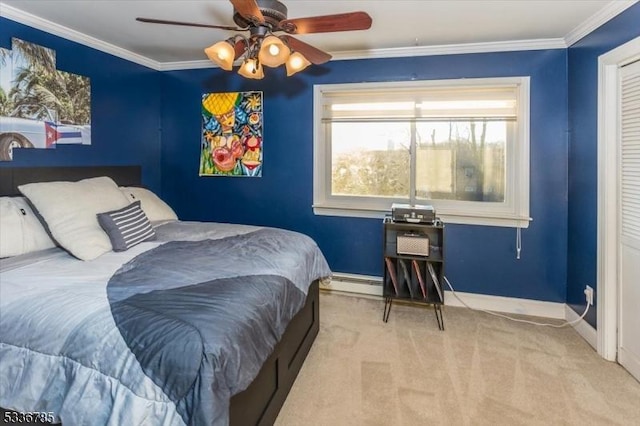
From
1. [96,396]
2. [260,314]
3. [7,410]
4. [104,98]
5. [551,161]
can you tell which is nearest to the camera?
[96,396]

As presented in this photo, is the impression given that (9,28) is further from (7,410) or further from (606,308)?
(606,308)

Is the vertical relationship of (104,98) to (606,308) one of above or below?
above

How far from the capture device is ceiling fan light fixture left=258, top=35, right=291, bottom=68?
1825 millimetres

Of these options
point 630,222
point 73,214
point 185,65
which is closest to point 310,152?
point 185,65

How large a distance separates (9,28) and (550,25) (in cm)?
393

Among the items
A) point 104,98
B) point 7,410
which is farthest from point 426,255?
point 104,98

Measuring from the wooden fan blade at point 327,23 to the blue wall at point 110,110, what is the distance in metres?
2.10

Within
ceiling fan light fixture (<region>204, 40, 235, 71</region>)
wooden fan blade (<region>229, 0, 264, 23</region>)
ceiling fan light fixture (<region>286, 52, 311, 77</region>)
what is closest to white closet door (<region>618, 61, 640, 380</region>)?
ceiling fan light fixture (<region>286, 52, 311, 77</region>)

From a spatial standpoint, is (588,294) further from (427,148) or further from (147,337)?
(147,337)

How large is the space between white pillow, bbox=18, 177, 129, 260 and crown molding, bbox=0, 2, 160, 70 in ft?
4.36

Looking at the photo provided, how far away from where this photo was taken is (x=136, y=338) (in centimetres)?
119

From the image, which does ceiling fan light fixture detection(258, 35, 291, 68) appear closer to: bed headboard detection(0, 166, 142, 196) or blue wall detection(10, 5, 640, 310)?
blue wall detection(10, 5, 640, 310)

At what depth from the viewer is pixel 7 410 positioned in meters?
1.36

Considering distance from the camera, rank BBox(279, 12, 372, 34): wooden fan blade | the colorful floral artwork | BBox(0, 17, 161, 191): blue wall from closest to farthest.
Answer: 1. BBox(279, 12, 372, 34): wooden fan blade
2. BBox(0, 17, 161, 191): blue wall
3. the colorful floral artwork
